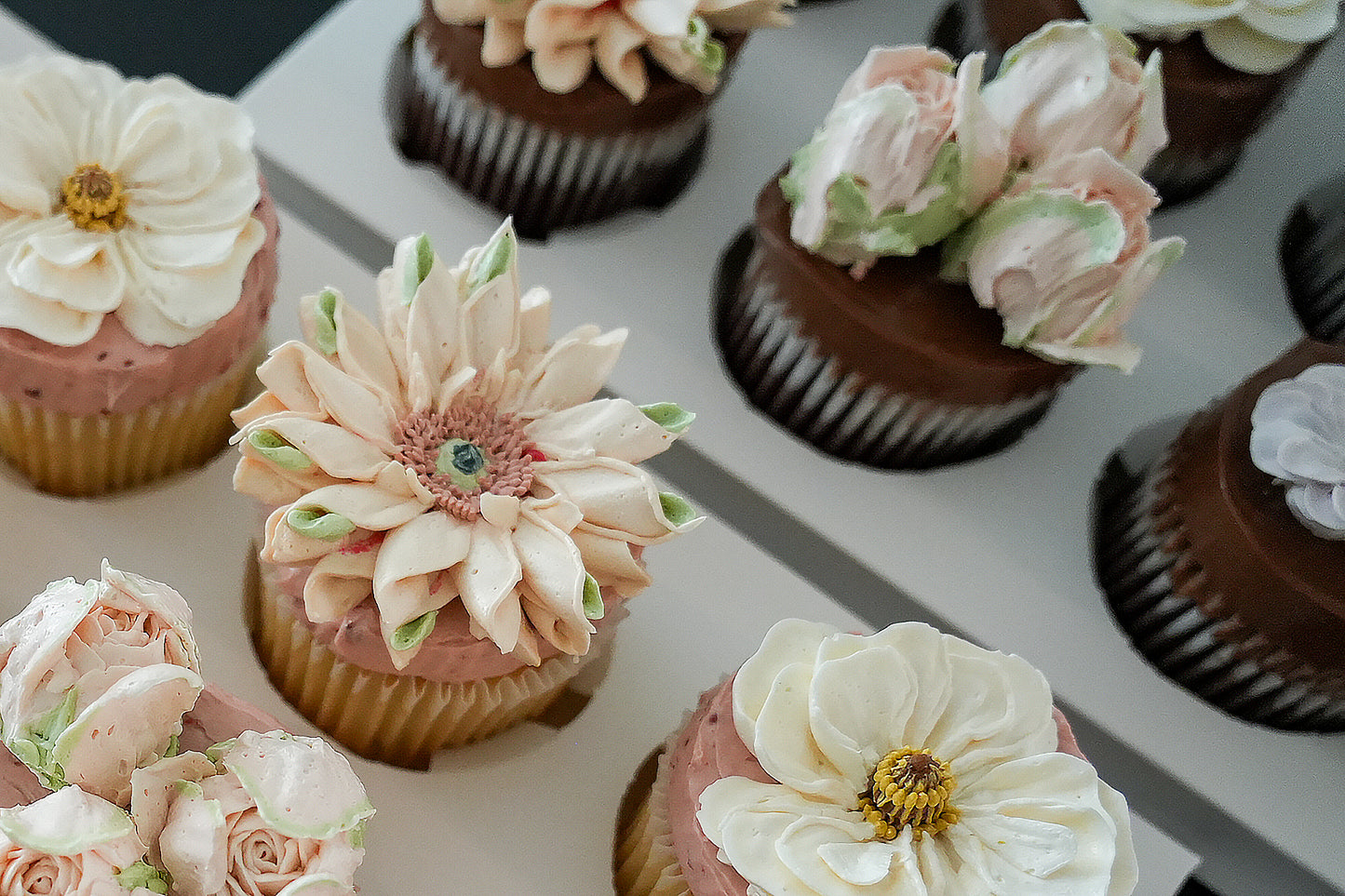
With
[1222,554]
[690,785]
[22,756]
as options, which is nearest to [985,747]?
[690,785]

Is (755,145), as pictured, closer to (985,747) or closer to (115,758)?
(985,747)

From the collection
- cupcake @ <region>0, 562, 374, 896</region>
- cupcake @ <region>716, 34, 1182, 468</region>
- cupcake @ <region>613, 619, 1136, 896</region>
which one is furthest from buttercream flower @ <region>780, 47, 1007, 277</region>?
cupcake @ <region>0, 562, 374, 896</region>

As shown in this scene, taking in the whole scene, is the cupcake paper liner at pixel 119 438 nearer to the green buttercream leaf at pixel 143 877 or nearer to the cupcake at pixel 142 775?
the cupcake at pixel 142 775

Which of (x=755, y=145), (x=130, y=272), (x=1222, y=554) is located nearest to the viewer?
(x=130, y=272)

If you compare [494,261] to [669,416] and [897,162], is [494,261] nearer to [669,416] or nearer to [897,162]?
[669,416]

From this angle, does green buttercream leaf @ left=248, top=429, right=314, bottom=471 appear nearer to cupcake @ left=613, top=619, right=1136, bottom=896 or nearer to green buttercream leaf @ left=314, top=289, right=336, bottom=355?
green buttercream leaf @ left=314, top=289, right=336, bottom=355

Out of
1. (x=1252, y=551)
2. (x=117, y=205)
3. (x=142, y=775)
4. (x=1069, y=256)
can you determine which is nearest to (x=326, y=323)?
(x=117, y=205)
